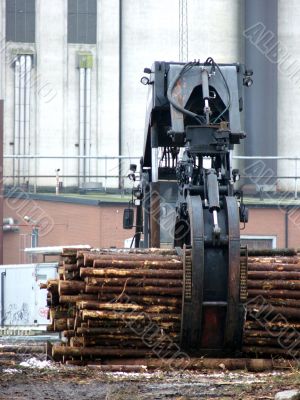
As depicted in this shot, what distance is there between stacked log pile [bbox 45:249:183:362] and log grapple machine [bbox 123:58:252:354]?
10.6 inches

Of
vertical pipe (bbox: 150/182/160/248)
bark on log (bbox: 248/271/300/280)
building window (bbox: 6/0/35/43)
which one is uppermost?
building window (bbox: 6/0/35/43)

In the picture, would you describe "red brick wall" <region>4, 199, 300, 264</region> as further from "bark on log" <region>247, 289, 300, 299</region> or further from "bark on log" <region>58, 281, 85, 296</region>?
"bark on log" <region>247, 289, 300, 299</region>

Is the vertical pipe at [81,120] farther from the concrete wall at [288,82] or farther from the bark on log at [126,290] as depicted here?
the bark on log at [126,290]

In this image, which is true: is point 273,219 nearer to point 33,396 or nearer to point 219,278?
point 219,278

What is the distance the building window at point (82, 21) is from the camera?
58.4 metres

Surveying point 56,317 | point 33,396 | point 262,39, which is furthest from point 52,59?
point 33,396

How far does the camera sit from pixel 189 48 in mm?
59625

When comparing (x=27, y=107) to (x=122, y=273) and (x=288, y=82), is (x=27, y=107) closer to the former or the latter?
(x=288, y=82)

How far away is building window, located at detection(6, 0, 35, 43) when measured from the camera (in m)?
57.6

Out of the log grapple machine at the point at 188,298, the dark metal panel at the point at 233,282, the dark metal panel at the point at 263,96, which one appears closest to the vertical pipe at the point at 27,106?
the dark metal panel at the point at 263,96

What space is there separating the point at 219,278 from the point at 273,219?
32.2 meters

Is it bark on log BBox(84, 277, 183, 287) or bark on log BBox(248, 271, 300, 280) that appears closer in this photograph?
bark on log BBox(84, 277, 183, 287)

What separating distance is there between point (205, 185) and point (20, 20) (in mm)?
41724

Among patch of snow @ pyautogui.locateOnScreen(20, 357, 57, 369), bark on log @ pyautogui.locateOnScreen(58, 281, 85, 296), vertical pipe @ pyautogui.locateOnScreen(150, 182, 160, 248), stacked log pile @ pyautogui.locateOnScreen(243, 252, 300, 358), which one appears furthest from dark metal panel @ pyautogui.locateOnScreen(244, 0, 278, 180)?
bark on log @ pyautogui.locateOnScreen(58, 281, 85, 296)
